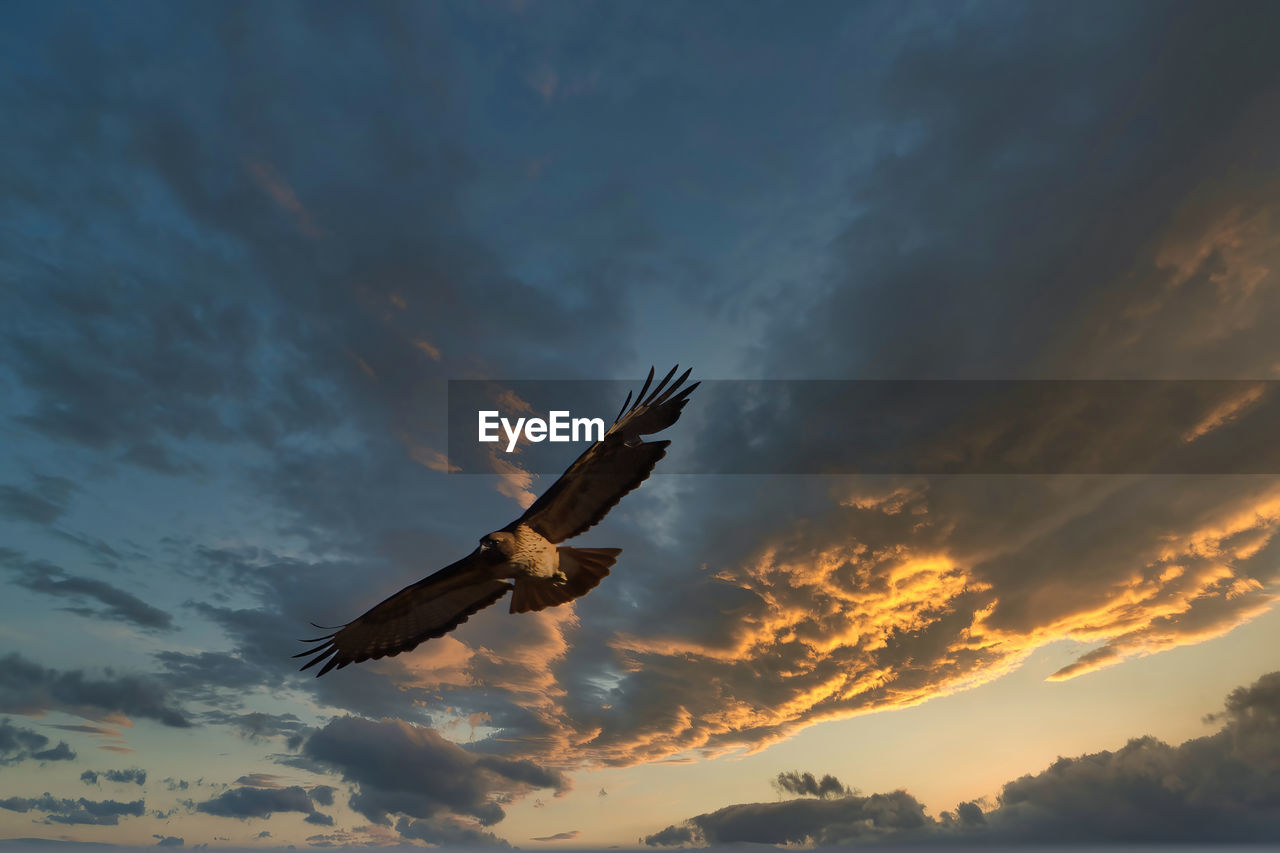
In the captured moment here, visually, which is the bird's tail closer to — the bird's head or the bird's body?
the bird's body

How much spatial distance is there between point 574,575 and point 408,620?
4.90 metres

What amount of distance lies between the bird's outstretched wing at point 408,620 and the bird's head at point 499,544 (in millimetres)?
2173

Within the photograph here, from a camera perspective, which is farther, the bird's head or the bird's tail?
the bird's tail

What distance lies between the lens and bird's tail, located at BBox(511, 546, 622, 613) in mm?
14305

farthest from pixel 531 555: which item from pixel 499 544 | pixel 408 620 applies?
pixel 408 620

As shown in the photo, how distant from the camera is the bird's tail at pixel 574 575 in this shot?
14305mm

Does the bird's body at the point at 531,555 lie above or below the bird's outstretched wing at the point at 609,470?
below

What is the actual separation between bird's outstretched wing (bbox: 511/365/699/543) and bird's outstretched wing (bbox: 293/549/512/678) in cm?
259

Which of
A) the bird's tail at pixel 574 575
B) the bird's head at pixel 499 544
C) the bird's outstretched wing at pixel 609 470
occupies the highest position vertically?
the bird's outstretched wing at pixel 609 470

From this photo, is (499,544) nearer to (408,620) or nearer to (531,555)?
(531,555)

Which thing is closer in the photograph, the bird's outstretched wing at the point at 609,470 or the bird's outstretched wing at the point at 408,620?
the bird's outstretched wing at the point at 609,470

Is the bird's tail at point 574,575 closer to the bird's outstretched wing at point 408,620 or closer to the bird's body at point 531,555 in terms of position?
the bird's body at point 531,555

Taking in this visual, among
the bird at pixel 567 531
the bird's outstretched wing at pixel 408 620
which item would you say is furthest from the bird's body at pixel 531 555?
the bird's outstretched wing at pixel 408 620

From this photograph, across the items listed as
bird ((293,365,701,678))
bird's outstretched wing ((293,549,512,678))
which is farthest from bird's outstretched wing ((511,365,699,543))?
bird's outstretched wing ((293,549,512,678))
